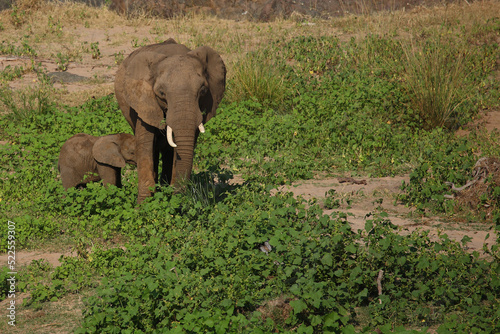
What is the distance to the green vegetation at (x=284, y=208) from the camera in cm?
488

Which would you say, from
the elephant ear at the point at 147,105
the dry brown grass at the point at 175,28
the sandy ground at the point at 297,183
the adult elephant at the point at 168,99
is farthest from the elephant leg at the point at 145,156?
the dry brown grass at the point at 175,28

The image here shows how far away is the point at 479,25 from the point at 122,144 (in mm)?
9522

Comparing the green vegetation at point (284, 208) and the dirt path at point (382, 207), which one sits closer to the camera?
the green vegetation at point (284, 208)

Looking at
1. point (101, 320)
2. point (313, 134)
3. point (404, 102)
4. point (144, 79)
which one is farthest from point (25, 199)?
point (404, 102)

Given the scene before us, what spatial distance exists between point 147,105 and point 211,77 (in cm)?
89

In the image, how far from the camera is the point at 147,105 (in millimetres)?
6785

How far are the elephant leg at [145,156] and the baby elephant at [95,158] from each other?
0.49 m

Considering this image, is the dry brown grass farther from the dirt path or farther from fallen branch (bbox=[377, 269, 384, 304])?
fallen branch (bbox=[377, 269, 384, 304])

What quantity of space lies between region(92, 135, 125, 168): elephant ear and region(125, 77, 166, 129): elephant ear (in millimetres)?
1068

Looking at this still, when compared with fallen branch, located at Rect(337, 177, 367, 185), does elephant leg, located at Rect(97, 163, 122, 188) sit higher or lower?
higher

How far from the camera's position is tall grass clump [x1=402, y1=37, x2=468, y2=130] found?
10305mm

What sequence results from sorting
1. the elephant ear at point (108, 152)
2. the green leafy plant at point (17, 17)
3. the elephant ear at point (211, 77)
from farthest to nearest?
the green leafy plant at point (17, 17)
the elephant ear at point (108, 152)
the elephant ear at point (211, 77)

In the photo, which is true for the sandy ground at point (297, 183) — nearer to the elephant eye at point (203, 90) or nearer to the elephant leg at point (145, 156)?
the elephant leg at point (145, 156)

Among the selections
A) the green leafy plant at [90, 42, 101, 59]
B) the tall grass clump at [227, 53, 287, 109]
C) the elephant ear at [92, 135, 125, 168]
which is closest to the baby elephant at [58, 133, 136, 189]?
the elephant ear at [92, 135, 125, 168]
